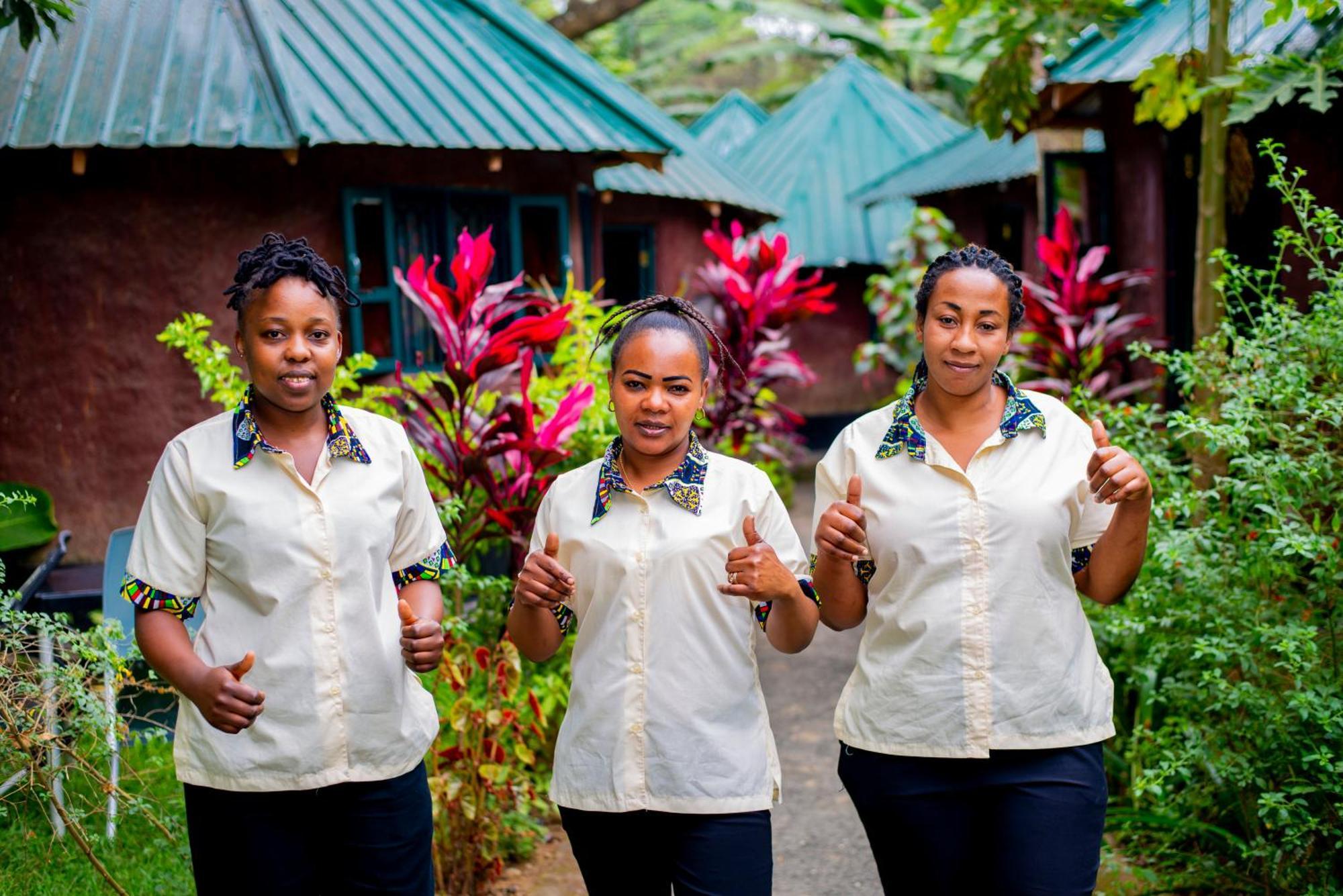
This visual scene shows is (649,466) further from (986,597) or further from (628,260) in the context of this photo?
(628,260)

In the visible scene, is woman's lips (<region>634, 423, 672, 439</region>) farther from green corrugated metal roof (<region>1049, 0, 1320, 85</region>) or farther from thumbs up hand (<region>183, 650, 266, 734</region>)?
green corrugated metal roof (<region>1049, 0, 1320, 85</region>)

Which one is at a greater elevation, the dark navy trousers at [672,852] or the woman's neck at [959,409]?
the woman's neck at [959,409]

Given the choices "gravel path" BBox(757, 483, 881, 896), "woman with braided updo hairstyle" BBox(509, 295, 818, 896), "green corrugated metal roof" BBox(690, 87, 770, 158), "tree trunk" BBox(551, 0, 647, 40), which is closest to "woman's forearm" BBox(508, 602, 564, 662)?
"woman with braided updo hairstyle" BBox(509, 295, 818, 896)

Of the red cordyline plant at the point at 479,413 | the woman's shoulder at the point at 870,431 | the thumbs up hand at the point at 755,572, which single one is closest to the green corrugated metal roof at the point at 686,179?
the red cordyline plant at the point at 479,413

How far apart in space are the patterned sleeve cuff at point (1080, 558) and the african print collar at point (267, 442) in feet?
5.01

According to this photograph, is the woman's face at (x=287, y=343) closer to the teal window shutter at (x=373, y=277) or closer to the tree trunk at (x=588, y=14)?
the teal window shutter at (x=373, y=277)

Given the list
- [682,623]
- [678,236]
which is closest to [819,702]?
[682,623]

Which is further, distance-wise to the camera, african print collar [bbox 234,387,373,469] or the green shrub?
the green shrub

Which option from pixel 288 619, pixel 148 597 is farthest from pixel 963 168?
pixel 148 597

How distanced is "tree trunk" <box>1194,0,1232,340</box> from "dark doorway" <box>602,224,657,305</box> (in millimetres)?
7878

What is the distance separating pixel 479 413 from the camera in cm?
492

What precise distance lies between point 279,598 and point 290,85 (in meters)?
5.18

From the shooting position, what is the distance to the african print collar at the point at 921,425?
2588 millimetres

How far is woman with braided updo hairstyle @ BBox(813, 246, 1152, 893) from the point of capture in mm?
2510
